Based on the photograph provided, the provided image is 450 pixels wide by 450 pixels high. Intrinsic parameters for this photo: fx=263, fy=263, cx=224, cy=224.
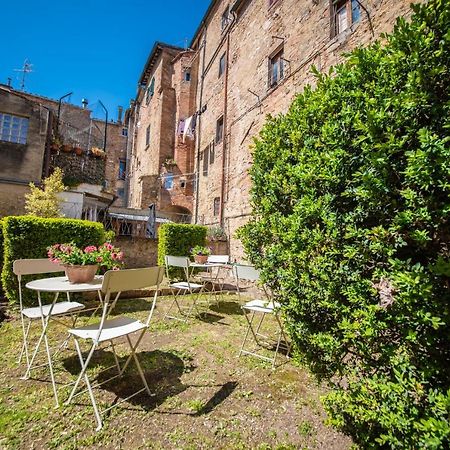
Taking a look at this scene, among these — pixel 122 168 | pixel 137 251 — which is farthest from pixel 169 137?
pixel 122 168

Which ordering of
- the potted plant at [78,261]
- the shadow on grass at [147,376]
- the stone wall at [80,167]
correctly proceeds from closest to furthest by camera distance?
the shadow on grass at [147,376] < the potted plant at [78,261] < the stone wall at [80,167]

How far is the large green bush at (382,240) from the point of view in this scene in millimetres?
1332

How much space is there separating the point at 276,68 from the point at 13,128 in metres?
11.8

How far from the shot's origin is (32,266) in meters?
3.09

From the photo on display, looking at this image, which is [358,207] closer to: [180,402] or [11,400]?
[180,402]

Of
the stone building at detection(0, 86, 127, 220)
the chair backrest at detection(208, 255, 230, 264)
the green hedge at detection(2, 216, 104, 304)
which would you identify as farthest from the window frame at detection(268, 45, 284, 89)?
the stone building at detection(0, 86, 127, 220)

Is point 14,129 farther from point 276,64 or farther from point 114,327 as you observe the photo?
point 114,327

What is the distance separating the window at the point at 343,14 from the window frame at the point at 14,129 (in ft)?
43.0

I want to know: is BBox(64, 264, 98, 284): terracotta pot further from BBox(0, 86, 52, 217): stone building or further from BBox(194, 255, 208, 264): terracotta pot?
BBox(0, 86, 52, 217): stone building

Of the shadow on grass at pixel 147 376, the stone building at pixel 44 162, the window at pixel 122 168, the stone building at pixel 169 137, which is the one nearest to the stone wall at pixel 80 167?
the stone building at pixel 44 162

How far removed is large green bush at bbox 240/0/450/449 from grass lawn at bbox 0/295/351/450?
0.50 meters

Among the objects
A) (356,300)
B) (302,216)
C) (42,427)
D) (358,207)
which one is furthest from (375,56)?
(42,427)

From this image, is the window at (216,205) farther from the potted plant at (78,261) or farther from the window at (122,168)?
the window at (122,168)

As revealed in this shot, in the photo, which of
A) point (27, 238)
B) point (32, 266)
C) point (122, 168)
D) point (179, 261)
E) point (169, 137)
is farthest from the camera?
point (122, 168)
